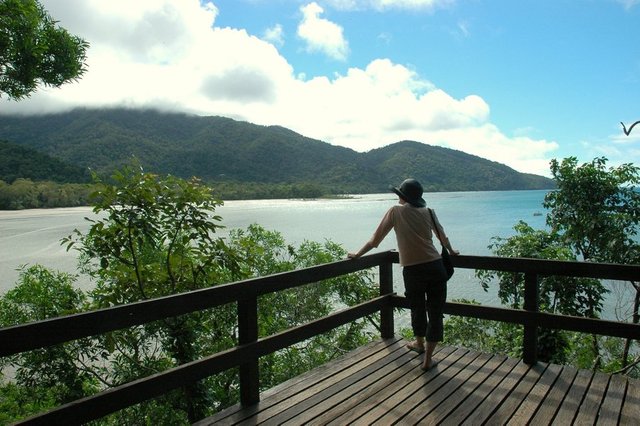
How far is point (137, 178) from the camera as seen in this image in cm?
421

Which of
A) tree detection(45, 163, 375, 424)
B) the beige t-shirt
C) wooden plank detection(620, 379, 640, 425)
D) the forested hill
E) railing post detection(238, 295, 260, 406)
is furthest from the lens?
the forested hill

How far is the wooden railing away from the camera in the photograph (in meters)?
2.12

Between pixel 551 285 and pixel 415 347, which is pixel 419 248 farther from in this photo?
pixel 551 285

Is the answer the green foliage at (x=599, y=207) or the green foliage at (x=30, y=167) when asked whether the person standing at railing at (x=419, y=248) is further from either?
the green foliage at (x=30, y=167)

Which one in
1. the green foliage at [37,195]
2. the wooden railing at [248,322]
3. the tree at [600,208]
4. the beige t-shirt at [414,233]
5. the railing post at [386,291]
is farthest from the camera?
the green foliage at [37,195]

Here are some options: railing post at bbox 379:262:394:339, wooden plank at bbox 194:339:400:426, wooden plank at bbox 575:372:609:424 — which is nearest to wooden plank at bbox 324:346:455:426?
wooden plank at bbox 194:339:400:426

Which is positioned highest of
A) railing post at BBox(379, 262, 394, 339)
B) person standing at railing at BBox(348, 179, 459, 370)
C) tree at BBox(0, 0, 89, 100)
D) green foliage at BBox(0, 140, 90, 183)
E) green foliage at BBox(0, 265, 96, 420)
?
green foliage at BBox(0, 140, 90, 183)

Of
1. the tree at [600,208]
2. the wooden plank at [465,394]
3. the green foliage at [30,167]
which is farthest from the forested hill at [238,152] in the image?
the wooden plank at [465,394]

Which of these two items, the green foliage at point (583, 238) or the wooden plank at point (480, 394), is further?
the green foliage at point (583, 238)

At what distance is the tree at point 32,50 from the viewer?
15.4 ft

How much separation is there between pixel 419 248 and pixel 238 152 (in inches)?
3805

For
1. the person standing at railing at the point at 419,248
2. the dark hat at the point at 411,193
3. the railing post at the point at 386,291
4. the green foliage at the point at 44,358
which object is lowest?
the green foliage at the point at 44,358

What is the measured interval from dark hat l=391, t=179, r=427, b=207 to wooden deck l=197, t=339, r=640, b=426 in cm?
138

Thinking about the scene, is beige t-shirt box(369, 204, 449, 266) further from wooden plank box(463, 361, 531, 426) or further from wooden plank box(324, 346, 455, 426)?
wooden plank box(463, 361, 531, 426)
